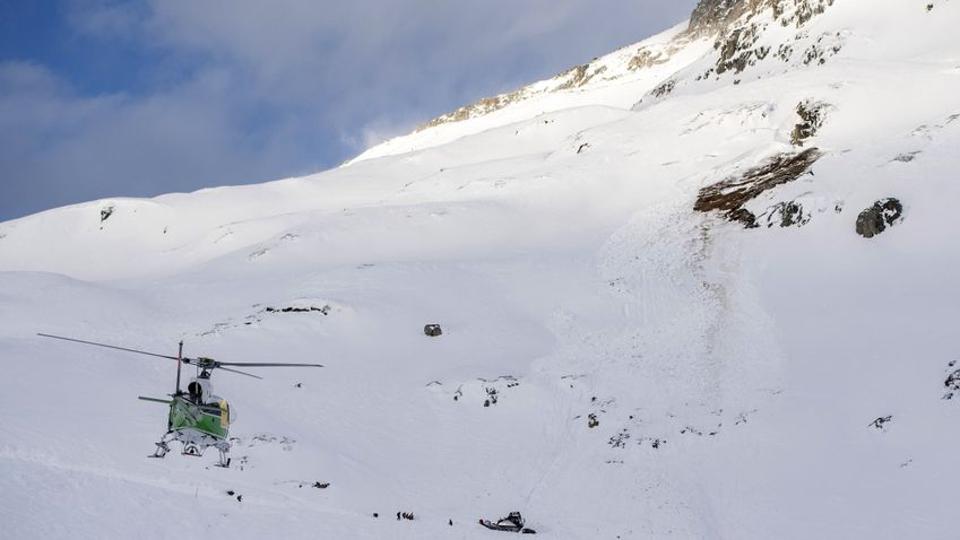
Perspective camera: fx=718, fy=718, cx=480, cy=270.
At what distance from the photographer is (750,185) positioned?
144ft

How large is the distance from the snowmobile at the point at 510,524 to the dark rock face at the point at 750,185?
24.5 m

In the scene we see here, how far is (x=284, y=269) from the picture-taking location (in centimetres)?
4866

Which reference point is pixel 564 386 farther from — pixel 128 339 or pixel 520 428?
pixel 128 339

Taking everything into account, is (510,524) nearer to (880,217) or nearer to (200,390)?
(200,390)

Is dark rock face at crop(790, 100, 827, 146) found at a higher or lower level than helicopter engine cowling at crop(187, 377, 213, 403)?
higher

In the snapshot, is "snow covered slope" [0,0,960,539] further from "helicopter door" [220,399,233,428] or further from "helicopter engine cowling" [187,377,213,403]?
"helicopter engine cowling" [187,377,213,403]

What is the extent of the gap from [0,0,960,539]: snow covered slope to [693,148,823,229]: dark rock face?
240mm

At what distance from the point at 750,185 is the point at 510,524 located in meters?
30.2

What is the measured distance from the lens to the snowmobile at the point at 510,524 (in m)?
21.1

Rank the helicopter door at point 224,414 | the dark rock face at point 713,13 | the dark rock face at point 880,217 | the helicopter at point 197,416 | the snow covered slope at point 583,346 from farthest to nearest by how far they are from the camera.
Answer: the dark rock face at point 713,13
the dark rock face at point 880,217
the snow covered slope at point 583,346
the helicopter door at point 224,414
the helicopter at point 197,416

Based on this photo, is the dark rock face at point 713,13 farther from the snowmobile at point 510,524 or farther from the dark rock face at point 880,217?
the snowmobile at point 510,524

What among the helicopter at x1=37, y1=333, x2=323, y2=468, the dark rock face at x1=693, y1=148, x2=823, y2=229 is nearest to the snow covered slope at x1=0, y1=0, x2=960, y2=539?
the dark rock face at x1=693, y1=148, x2=823, y2=229

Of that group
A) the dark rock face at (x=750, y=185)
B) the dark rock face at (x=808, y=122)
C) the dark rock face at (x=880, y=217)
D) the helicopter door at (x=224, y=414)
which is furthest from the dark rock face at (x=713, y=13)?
the helicopter door at (x=224, y=414)

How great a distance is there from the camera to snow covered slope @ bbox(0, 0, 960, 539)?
2102 cm
